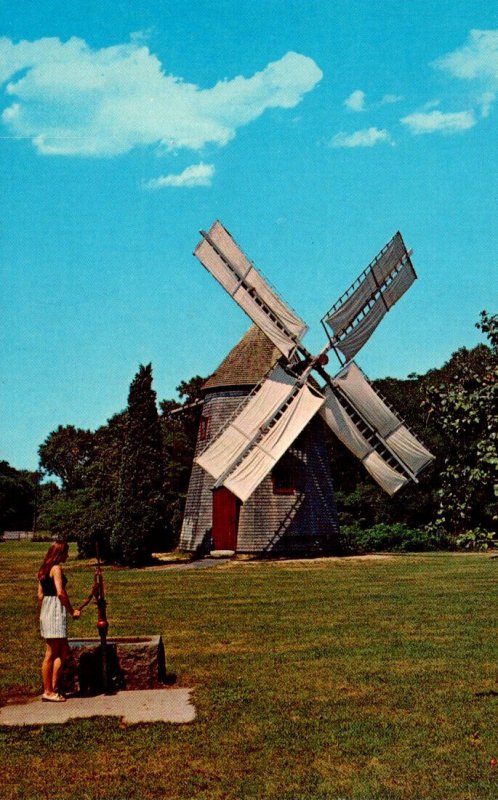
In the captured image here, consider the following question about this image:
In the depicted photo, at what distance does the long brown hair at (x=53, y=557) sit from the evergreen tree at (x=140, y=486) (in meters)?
19.8

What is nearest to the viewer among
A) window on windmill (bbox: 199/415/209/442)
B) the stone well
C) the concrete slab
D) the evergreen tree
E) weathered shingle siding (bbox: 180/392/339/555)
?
the concrete slab

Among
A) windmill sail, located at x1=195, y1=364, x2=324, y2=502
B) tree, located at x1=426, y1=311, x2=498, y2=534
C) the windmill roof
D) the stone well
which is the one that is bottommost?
the stone well

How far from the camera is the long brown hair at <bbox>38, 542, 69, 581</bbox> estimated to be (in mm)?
10273

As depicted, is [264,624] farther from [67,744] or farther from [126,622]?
[67,744]

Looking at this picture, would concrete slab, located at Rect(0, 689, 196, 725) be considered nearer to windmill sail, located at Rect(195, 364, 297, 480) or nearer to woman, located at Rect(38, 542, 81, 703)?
woman, located at Rect(38, 542, 81, 703)

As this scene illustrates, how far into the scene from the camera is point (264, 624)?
49.6ft

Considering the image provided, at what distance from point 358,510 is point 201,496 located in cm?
1749

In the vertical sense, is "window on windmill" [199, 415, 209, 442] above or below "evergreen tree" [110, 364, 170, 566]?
above

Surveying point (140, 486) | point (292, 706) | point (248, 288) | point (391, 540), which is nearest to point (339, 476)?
point (391, 540)

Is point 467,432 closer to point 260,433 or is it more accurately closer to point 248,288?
point 260,433

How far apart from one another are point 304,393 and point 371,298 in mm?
4769

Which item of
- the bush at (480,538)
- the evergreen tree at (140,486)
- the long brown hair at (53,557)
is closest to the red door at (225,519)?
the evergreen tree at (140,486)

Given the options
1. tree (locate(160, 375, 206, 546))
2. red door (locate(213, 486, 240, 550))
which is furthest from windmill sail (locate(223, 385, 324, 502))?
tree (locate(160, 375, 206, 546))

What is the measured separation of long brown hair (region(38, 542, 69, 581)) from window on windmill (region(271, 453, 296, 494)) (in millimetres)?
22583
